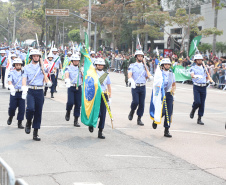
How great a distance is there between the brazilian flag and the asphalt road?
0.47 metres

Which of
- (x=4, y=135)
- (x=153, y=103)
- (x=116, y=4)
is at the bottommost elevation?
(x=4, y=135)

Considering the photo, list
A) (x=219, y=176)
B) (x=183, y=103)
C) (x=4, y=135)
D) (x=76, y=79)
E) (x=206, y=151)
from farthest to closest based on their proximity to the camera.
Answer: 1. (x=183, y=103)
2. (x=76, y=79)
3. (x=4, y=135)
4. (x=206, y=151)
5. (x=219, y=176)

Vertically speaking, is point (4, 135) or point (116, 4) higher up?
point (116, 4)

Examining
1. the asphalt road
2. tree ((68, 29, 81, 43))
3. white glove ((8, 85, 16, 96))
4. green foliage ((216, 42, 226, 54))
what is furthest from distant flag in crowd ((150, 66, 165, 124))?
tree ((68, 29, 81, 43))

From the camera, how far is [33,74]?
934cm

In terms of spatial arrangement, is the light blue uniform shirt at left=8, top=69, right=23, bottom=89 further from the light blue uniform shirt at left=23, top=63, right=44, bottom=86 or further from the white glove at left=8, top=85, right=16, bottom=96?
the light blue uniform shirt at left=23, top=63, right=44, bottom=86

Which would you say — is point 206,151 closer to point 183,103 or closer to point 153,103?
point 153,103

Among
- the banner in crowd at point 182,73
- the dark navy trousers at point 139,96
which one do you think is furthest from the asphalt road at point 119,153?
the banner in crowd at point 182,73

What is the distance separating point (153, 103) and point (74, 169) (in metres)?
3.88

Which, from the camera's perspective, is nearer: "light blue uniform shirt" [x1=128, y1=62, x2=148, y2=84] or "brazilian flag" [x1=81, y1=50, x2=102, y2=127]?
"brazilian flag" [x1=81, y1=50, x2=102, y2=127]

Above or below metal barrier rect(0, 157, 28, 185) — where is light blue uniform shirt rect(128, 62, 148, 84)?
above

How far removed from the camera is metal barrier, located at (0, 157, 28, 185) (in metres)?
3.21

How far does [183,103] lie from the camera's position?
17.5 meters

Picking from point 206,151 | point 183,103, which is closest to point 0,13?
point 183,103
